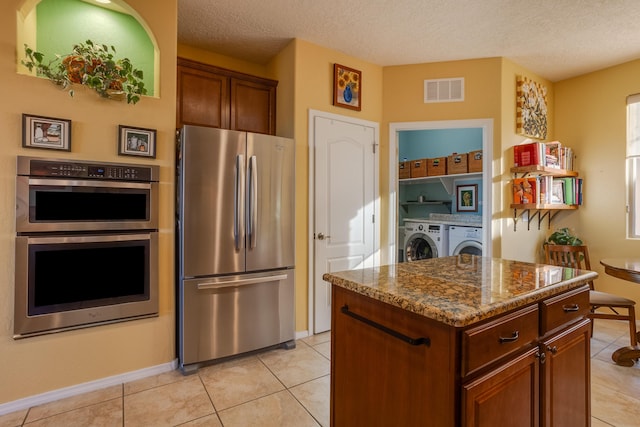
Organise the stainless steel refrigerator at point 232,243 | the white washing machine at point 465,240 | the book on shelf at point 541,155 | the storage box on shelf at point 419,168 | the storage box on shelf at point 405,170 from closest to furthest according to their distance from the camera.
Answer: the stainless steel refrigerator at point 232,243, the book on shelf at point 541,155, the white washing machine at point 465,240, the storage box on shelf at point 419,168, the storage box on shelf at point 405,170

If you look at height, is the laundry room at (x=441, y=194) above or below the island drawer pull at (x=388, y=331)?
above

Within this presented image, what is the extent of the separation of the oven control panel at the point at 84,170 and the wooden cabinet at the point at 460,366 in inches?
65.9

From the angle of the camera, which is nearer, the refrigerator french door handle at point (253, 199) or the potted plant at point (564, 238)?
the refrigerator french door handle at point (253, 199)

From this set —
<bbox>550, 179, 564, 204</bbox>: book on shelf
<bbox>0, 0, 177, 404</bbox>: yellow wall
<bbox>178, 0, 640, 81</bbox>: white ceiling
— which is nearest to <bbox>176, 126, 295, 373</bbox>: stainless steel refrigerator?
<bbox>0, 0, 177, 404</bbox>: yellow wall

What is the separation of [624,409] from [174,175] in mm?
3386

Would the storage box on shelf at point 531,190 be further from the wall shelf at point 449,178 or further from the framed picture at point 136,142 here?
the framed picture at point 136,142

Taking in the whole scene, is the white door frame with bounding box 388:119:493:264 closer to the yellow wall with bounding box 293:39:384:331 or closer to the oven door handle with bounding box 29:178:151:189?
the yellow wall with bounding box 293:39:384:331

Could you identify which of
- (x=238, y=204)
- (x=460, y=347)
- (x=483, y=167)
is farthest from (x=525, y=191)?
(x=460, y=347)

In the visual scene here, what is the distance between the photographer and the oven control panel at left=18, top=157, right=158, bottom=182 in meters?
1.95

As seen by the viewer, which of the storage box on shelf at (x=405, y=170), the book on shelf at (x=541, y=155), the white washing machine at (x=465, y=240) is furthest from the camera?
the storage box on shelf at (x=405, y=170)

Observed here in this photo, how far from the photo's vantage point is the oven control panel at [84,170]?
1.95 m

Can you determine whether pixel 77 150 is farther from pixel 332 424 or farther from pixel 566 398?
pixel 566 398

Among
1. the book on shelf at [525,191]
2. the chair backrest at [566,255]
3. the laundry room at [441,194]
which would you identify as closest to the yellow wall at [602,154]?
the chair backrest at [566,255]

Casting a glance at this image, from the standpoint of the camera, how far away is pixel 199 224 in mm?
2389
